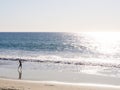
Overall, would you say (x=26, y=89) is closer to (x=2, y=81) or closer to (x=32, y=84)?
(x=32, y=84)

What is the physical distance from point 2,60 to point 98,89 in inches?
779

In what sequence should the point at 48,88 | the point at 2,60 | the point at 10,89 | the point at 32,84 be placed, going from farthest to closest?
1. the point at 2,60
2. the point at 32,84
3. the point at 48,88
4. the point at 10,89

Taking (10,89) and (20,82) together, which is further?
(20,82)


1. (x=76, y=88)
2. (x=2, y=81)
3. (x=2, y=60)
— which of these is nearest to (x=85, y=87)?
(x=76, y=88)

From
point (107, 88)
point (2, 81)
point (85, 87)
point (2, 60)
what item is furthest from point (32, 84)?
point (2, 60)

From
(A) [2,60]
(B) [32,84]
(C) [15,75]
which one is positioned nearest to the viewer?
(B) [32,84]

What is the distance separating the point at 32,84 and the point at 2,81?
7.44 ft

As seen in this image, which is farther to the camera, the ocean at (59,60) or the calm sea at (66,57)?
the calm sea at (66,57)

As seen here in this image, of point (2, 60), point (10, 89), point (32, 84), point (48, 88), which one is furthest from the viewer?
point (2, 60)

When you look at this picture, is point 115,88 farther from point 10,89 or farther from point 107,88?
point 10,89

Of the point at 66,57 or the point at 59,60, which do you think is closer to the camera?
the point at 59,60

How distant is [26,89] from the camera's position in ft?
48.3

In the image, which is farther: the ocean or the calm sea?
the calm sea

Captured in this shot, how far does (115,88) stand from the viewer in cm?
1636
